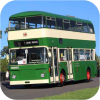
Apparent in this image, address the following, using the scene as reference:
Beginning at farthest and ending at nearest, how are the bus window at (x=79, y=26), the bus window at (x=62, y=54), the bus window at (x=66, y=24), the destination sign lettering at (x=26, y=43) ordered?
the bus window at (x=79, y=26), the bus window at (x=66, y=24), the bus window at (x=62, y=54), the destination sign lettering at (x=26, y=43)

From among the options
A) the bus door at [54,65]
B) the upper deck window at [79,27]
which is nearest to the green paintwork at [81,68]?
the upper deck window at [79,27]

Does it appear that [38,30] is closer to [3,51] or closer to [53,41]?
[53,41]

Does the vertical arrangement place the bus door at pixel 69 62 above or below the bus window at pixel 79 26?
below

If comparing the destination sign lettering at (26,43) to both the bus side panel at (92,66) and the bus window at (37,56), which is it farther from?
the bus side panel at (92,66)

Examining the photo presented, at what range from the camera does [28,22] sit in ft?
70.9

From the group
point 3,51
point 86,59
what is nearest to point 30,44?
point 86,59

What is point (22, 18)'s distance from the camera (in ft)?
71.8

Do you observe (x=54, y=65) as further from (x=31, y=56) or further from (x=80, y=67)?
(x=80, y=67)

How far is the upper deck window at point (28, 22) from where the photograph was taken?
21006mm

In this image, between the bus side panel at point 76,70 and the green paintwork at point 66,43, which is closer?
the green paintwork at point 66,43

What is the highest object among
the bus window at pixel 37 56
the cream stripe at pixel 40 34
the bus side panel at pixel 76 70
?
the cream stripe at pixel 40 34

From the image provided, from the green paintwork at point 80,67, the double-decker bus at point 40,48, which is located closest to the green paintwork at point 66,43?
the double-decker bus at point 40,48

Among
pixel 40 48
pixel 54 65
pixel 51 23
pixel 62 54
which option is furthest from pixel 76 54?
pixel 40 48

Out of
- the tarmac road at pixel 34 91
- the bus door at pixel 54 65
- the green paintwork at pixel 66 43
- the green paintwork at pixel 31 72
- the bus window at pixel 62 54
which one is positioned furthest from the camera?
the bus window at pixel 62 54
